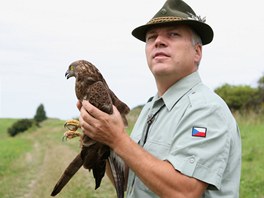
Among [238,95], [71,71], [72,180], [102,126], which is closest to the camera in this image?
[102,126]

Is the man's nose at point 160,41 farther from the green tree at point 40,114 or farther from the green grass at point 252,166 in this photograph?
the green tree at point 40,114

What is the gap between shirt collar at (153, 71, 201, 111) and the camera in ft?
9.92

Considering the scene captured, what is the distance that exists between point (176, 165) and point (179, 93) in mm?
586

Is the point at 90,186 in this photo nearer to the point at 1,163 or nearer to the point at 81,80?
the point at 81,80

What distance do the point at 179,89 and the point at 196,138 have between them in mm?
484

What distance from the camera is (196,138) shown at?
2666 millimetres

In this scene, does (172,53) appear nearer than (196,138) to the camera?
No

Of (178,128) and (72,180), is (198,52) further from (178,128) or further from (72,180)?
(72,180)

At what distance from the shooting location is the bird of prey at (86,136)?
119 inches

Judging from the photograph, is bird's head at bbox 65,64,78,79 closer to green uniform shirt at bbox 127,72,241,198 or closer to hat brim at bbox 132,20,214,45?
hat brim at bbox 132,20,214,45

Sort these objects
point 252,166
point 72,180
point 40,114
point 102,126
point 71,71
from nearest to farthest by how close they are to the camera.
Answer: point 102,126 < point 71,71 < point 72,180 < point 252,166 < point 40,114

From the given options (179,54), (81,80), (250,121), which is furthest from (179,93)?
(250,121)

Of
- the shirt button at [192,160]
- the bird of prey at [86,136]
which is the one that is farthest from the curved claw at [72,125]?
the shirt button at [192,160]

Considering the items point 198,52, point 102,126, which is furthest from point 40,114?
point 102,126
